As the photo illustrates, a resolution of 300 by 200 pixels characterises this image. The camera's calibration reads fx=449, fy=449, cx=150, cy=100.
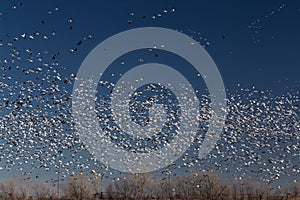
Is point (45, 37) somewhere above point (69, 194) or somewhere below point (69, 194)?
above

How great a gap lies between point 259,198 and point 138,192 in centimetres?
2745

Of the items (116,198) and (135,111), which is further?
(116,198)

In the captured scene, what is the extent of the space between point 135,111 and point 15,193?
268ft

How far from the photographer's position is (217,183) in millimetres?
97750

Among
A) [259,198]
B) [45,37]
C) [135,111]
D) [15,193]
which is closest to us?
[45,37]

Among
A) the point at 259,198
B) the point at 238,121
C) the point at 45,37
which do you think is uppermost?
the point at 45,37

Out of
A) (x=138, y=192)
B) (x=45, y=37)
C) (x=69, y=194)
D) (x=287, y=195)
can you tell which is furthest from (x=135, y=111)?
(x=287, y=195)

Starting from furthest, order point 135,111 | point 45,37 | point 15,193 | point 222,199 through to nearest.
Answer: point 15,193 < point 222,199 < point 135,111 < point 45,37

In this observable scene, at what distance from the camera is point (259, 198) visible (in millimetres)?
100625

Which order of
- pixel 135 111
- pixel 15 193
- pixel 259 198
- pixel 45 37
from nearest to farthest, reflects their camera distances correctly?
pixel 45 37, pixel 135 111, pixel 259 198, pixel 15 193

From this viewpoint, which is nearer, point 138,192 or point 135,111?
point 135,111

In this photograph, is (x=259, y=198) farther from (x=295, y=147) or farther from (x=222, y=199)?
(x=295, y=147)

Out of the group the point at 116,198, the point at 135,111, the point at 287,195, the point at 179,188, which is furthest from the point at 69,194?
the point at 135,111

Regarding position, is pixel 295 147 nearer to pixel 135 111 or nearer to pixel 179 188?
pixel 135 111
